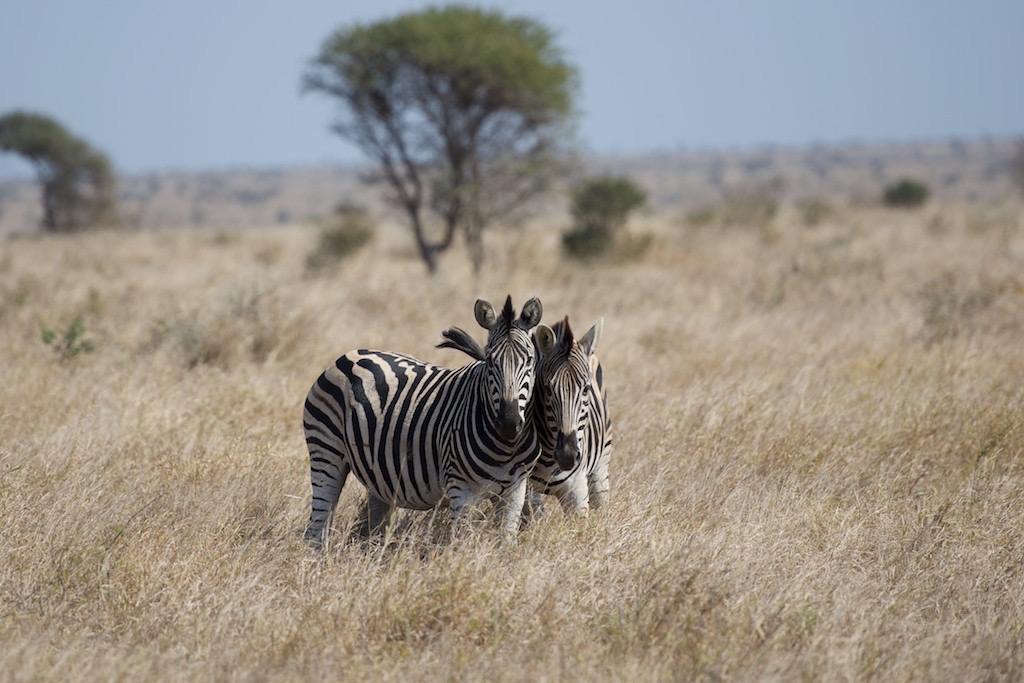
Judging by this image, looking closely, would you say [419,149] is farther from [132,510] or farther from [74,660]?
[74,660]

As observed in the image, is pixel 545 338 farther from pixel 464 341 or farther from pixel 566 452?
pixel 566 452

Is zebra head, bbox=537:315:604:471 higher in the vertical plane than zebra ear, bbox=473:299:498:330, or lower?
lower

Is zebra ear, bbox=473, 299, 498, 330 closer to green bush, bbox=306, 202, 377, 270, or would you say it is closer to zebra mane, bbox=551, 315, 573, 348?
zebra mane, bbox=551, 315, 573, 348

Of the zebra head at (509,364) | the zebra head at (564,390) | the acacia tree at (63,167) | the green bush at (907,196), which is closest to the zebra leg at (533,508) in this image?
the zebra head at (564,390)

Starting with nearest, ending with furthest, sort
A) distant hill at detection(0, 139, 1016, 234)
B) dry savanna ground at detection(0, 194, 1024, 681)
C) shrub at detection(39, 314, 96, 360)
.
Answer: dry savanna ground at detection(0, 194, 1024, 681) → shrub at detection(39, 314, 96, 360) → distant hill at detection(0, 139, 1016, 234)

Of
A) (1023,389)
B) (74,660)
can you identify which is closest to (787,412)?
(1023,389)

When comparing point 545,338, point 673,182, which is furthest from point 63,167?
point 673,182

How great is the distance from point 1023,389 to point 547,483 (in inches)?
178

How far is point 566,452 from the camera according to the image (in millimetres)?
4348

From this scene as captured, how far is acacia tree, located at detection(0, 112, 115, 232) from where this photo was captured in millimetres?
35875

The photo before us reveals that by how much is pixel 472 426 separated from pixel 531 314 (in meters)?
0.57

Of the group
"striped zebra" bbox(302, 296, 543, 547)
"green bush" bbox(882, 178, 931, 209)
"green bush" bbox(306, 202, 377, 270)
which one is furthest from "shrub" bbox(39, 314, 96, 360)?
"green bush" bbox(882, 178, 931, 209)

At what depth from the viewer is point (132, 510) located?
5.35m

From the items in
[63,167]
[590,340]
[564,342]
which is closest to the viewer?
[564,342]
